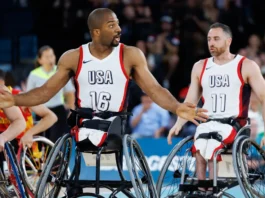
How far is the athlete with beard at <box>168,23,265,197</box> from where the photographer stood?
383 inches

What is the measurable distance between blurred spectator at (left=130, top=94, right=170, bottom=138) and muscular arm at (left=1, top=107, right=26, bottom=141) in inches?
223

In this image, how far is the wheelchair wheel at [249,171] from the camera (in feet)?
30.8

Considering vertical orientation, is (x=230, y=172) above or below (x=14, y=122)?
below

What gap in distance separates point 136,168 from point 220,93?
1.73m

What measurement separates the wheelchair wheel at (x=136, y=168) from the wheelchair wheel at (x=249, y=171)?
868mm

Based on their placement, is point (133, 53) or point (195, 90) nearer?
point (133, 53)

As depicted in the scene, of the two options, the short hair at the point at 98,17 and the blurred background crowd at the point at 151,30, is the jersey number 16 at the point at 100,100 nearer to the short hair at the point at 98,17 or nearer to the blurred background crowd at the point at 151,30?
the short hair at the point at 98,17

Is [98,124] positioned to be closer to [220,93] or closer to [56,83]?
[56,83]

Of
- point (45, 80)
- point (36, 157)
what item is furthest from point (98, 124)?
point (45, 80)

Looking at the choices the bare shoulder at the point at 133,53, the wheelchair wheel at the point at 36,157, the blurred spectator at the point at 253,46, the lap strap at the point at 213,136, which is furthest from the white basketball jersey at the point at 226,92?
the blurred spectator at the point at 253,46

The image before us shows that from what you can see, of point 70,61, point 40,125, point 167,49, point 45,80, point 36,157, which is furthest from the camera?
point 167,49

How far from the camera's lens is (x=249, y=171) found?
10.0 m

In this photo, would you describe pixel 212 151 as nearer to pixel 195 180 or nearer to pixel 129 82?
pixel 195 180

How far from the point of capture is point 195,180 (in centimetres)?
986
